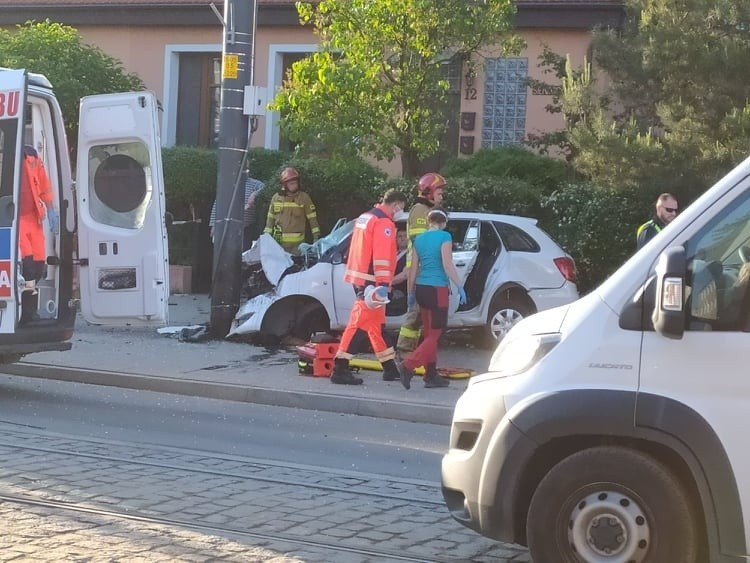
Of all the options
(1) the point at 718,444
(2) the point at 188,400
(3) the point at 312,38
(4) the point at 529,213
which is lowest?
(2) the point at 188,400

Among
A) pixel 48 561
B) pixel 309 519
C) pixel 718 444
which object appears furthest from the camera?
pixel 309 519

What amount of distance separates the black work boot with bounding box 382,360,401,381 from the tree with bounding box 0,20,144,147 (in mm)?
9428

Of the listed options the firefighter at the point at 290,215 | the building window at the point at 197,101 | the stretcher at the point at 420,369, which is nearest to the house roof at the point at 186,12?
the building window at the point at 197,101

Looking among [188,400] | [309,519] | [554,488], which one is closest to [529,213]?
[188,400]

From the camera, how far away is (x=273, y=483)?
7.15 meters

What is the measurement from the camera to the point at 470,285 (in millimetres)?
12719

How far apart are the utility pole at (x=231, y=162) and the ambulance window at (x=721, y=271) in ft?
29.4

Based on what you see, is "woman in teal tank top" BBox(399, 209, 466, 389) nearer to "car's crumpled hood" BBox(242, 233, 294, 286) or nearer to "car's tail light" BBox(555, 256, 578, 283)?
"car's tail light" BBox(555, 256, 578, 283)

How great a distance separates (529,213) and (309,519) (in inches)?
384

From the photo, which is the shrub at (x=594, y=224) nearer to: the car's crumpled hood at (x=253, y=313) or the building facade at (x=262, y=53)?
the building facade at (x=262, y=53)

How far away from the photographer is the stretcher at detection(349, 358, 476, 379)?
11234 millimetres

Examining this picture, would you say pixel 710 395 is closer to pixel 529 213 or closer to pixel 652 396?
pixel 652 396

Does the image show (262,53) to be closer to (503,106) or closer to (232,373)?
(503,106)

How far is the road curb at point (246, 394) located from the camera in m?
9.95
